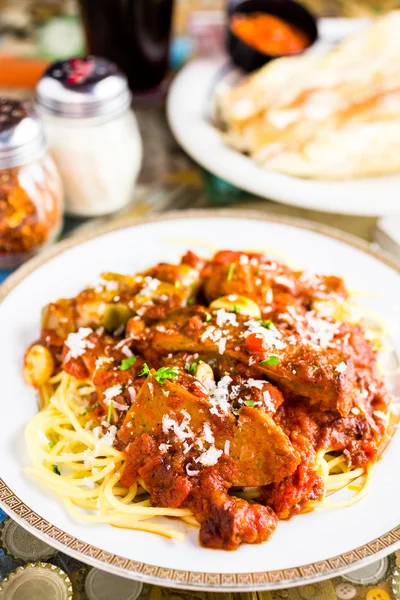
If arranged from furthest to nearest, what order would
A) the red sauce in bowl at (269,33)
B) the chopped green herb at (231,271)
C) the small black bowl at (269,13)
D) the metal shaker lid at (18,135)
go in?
the red sauce in bowl at (269,33), the small black bowl at (269,13), the metal shaker lid at (18,135), the chopped green herb at (231,271)

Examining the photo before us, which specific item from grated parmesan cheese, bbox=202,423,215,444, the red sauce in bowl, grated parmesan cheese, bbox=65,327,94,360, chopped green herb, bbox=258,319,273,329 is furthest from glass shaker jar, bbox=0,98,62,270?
the red sauce in bowl

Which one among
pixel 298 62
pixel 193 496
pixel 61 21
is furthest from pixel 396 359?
pixel 61 21

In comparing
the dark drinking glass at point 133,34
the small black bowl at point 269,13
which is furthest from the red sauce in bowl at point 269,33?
the dark drinking glass at point 133,34

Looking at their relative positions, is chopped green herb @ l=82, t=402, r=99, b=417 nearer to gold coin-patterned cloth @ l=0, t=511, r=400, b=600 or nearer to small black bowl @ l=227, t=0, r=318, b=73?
gold coin-patterned cloth @ l=0, t=511, r=400, b=600

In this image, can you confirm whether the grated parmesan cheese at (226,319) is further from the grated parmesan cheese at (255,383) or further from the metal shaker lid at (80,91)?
the metal shaker lid at (80,91)

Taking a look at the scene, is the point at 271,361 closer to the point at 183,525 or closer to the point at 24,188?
the point at 183,525
